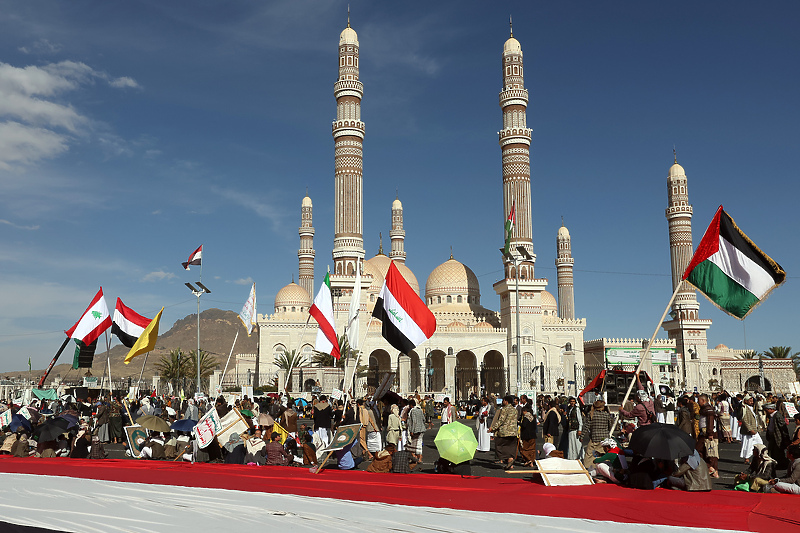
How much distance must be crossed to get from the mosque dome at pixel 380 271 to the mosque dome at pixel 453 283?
1.50 meters

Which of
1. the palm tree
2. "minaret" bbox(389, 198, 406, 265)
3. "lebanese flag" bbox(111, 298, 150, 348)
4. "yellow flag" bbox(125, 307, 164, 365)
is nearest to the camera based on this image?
"yellow flag" bbox(125, 307, 164, 365)

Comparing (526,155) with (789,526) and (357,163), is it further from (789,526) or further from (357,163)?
(789,526)

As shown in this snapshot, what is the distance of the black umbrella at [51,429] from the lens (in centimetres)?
1288

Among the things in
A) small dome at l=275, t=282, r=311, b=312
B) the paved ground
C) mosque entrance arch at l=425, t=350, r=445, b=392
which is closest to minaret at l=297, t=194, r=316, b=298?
small dome at l=275, t=282, r=311, b=312

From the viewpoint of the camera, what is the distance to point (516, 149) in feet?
163

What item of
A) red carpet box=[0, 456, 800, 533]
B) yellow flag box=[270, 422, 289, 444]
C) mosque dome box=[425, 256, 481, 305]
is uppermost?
mosque dome box=[425, 256, 481, 305]

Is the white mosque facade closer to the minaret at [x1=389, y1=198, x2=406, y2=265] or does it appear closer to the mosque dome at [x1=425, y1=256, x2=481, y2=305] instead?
the mosque dome at [x1=425, y1=256, x2=481, y2=305]

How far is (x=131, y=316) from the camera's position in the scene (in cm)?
2398

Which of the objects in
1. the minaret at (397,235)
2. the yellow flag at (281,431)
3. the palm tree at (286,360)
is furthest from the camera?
the minaret at (397,235)

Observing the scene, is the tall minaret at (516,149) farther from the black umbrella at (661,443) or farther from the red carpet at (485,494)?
the black umbrella at (661,443)

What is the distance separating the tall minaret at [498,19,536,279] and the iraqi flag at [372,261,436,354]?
3374 cm

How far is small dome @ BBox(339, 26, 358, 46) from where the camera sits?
49500 mm

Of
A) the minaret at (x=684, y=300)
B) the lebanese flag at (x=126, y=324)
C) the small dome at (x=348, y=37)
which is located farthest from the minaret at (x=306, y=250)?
the lebanese flag at (x=126, y=324)

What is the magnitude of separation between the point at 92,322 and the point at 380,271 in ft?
123
